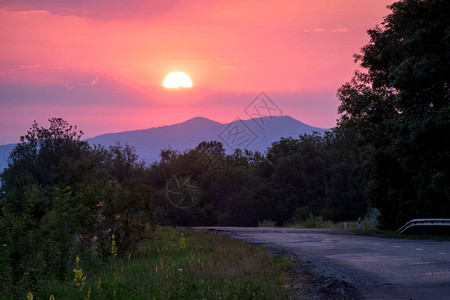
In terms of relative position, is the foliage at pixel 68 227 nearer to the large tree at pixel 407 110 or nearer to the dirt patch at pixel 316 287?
the dirt patch at pixel 316 287

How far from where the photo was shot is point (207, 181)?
101 metres

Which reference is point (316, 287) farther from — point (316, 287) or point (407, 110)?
point (407, 110)

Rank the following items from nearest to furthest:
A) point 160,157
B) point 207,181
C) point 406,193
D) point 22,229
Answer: point 22,229, point 406,193, point 207,181, point 160,157

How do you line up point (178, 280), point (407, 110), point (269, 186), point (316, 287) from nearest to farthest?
1. point (178, 280)
2. point (316, 287)
3. point (407, 110)
4. point (269, 186)

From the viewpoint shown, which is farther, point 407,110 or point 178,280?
point 407,110

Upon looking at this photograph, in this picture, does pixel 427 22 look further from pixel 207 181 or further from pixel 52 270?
pixel 207 181

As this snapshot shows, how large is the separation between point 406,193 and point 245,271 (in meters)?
21.7

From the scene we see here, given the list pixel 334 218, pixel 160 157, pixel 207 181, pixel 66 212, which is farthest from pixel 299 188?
pixel 66 212

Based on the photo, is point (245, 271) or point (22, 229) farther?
point (22, 229)

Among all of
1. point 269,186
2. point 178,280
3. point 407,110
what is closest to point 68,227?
point 178,280

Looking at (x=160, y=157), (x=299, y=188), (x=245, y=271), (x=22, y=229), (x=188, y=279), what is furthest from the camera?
(x=160, y=157)

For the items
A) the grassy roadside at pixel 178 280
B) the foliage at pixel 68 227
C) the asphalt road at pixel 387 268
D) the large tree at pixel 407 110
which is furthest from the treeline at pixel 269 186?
the grassy roadside at pixel 178 280

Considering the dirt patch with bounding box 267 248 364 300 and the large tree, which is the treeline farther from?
the dirt patch with bounding box 267 248 364 300

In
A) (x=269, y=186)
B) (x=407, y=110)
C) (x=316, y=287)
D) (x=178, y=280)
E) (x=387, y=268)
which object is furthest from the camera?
(x=269, y=186)
